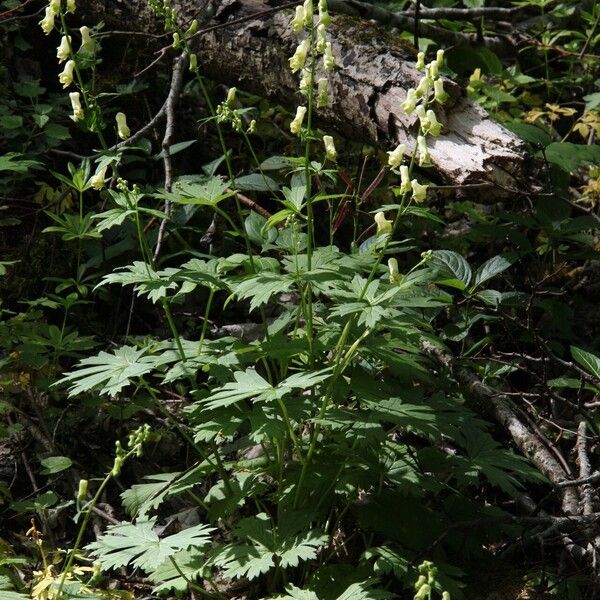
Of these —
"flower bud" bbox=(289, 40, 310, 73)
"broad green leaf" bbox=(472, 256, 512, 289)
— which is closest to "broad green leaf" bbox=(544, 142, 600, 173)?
"broad green leaf" bbox=(472, 256, 512, 289)

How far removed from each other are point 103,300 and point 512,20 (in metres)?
3.65

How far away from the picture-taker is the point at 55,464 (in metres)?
3.06

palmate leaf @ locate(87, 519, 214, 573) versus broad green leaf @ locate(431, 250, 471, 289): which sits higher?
palmate leaf @ locate(87, 519, 214, 573)

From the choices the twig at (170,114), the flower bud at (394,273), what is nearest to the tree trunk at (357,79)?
the twig at (170,114)

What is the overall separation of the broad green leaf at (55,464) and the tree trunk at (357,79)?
1.73 m

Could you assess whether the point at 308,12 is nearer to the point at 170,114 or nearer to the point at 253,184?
the point at 253,184

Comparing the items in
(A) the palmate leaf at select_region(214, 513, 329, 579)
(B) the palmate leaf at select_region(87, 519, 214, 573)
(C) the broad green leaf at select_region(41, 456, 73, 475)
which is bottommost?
(C) the broad green leaf at select_region(41, 456, 73, 475)

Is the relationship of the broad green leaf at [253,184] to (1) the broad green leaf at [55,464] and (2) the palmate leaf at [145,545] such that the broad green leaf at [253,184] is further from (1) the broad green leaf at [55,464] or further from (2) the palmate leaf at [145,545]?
(2) the palmate leaf at [145,545]

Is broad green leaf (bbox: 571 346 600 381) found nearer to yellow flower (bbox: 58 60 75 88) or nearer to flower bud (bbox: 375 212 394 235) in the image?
flower bud (bbox: 375 212 394 235)

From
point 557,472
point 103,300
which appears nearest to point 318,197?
point 557,472

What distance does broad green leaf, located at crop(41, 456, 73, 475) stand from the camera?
304 cm

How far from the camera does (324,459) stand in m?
2.59

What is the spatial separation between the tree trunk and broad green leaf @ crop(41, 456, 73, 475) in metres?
1.73

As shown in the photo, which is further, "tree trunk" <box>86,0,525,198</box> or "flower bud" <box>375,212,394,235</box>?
"tree trunk" <box>86,0,525,198</box>
